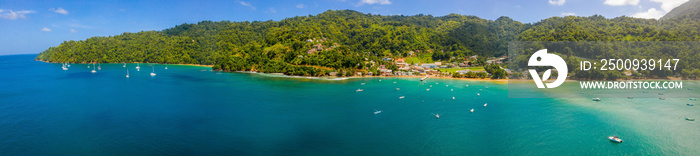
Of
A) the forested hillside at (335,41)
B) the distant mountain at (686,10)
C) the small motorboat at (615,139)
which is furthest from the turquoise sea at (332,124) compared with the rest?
the distant mountain at (686,10)

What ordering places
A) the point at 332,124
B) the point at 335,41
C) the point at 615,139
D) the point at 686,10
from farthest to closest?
the point at 686,10 → the point at 335,41 → the point at 332,124 → the point at 615,139

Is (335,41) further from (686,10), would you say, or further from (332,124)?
(686,10)

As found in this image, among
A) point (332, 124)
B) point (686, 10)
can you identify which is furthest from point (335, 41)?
point (686, 10)

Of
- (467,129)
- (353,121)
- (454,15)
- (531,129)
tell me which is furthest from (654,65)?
(454,15)

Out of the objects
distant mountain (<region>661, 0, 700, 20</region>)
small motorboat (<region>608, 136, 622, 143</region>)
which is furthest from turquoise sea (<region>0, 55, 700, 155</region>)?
distant mountain (<region>661, 0, 700, 20</region>)

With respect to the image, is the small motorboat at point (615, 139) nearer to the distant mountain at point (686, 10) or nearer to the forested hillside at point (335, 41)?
the forested hillside at point (335, 41)

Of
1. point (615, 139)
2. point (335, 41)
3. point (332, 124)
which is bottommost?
point (615, 139)
